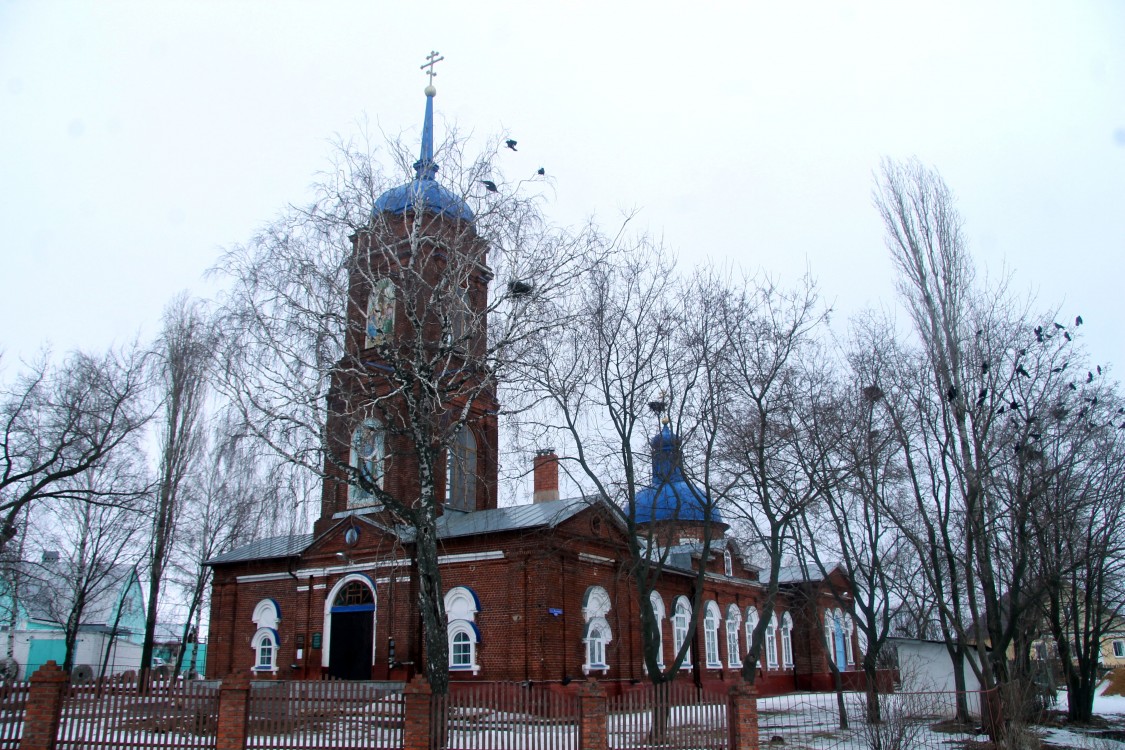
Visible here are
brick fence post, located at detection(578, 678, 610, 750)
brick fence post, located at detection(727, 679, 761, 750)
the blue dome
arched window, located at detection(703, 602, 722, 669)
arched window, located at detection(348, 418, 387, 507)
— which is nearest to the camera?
brick fence post, located at detection(578, 678, 610, 750)

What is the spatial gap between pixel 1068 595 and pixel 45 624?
157 ft

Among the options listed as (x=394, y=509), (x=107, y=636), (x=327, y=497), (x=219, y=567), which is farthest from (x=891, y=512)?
(x=107, y=636)

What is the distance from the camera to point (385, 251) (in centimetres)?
1733

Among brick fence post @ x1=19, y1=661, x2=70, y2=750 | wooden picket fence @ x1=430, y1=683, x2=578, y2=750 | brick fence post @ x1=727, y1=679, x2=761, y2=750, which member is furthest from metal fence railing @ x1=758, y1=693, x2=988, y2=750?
brick fence post @ x1=19, y1=661, x2=70, y2=750

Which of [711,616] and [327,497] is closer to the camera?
[327,497]

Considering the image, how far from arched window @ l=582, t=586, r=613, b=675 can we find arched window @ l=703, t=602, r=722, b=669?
7.20 m

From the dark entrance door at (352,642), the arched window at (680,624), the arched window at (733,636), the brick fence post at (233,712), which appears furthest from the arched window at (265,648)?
the arched window at (733,636)

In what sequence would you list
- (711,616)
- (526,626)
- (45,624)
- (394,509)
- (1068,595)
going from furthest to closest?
1. (45,624)
2. (711,616)
3. (1068,595)
4. (526,626)
5. (394,509)

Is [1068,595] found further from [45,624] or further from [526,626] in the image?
[45,624]

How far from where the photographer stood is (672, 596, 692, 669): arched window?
30.8m

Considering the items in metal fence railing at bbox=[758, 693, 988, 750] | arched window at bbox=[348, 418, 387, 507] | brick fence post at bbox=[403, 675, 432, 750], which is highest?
arched window at bbox=[348, 418, 387, 507]

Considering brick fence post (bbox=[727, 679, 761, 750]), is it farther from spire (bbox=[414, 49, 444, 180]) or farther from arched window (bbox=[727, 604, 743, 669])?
arched window (bbox=[727, 604, 743, 669])

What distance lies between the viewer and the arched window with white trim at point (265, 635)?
2773cm

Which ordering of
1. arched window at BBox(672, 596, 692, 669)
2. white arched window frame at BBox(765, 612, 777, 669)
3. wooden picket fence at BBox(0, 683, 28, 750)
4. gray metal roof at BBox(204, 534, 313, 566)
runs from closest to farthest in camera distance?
wooden picket fence at BBox(0, 683, 28, 750) → gray metal roof at BBox(204, 534, 313, 566) → arched window at BBox(672, 596, 692, 669) → white arched window frame at BBox(765, 612, 777, 669)
